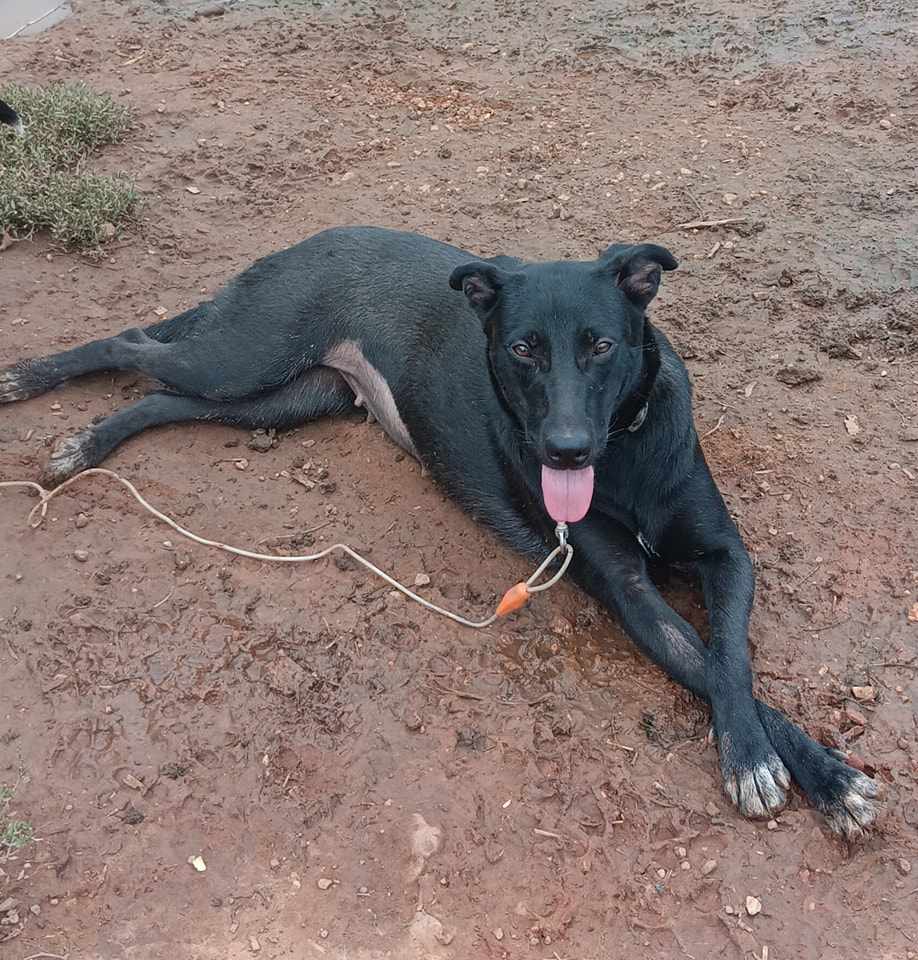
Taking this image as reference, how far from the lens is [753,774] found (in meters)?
2.77

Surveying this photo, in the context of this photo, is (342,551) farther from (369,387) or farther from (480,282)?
(480,282)

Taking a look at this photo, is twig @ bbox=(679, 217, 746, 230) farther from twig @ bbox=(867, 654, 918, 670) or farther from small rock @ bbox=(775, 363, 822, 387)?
twig @ bbox=(867, 654, 918, 670)

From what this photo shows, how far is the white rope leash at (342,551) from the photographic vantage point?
3180mm

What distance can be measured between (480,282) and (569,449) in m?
0.73

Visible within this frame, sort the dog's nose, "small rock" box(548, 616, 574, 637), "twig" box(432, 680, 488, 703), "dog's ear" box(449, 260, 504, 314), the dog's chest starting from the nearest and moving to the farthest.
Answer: the dog's nose, "twig" box(432, 680, 488, 703), "dog's ear" box(449, 260, 504, 314), "small rock" box(548, 616, 574, 637), the dog's chest

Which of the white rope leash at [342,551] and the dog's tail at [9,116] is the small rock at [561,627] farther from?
the dog's tail at [9,116]

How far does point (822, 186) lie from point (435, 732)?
4.12 meters

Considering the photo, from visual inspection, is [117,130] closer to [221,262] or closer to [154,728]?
[221,262]

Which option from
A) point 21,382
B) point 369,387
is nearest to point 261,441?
point 369,387

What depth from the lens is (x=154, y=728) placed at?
118 inches

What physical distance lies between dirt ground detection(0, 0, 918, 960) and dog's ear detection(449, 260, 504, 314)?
3.10 ft

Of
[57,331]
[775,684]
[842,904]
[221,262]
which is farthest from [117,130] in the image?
[842,904]

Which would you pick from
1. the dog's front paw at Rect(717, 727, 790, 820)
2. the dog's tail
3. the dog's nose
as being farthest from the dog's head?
the dog's tail

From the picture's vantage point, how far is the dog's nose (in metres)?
2.92
